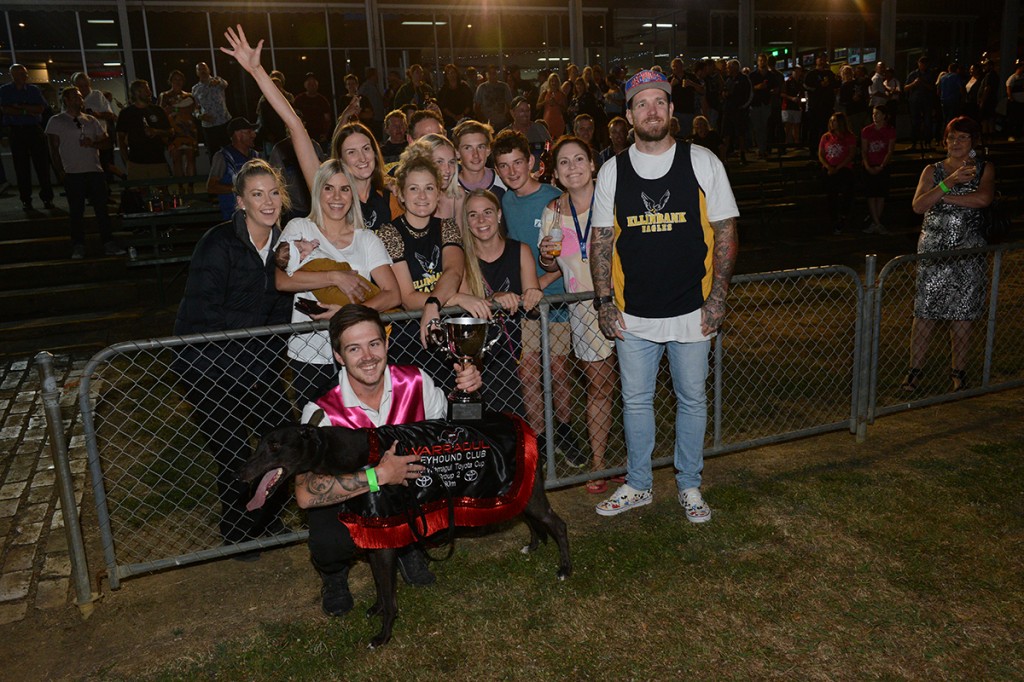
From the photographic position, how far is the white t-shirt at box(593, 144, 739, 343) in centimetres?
407

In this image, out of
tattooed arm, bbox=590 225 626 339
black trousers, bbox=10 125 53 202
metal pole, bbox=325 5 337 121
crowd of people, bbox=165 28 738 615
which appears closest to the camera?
crowd of people, bbox=165 28 738 615

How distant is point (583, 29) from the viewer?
2219 centimetres

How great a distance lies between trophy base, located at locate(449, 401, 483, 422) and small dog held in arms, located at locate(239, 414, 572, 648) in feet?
0.09

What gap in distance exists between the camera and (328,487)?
330cm

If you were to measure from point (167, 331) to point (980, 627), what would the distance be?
832 centimetres

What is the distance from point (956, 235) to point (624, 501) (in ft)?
11.1

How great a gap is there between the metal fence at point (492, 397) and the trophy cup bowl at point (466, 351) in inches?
21.6

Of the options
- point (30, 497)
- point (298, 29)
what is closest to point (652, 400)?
point (30, 497)

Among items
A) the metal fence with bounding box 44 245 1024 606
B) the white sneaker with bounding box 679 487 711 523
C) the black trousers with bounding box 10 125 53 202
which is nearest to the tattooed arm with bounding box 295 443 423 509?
the metal fence with bounding box 44 245 1024 606

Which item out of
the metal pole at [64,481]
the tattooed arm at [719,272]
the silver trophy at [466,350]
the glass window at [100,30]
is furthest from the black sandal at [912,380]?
the glass window at [100,30]

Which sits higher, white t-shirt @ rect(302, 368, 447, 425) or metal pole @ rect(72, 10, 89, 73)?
metal pole @ rect(72, 10, 89, 73)

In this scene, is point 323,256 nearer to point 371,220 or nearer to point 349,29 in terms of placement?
point 371,220

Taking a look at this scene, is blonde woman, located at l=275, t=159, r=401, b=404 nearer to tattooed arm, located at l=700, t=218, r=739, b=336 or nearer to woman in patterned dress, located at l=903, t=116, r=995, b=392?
tattooed arm, located at l=700, t=218, r=739, b=336

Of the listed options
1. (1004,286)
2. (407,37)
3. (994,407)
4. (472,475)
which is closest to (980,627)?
(472,475)
